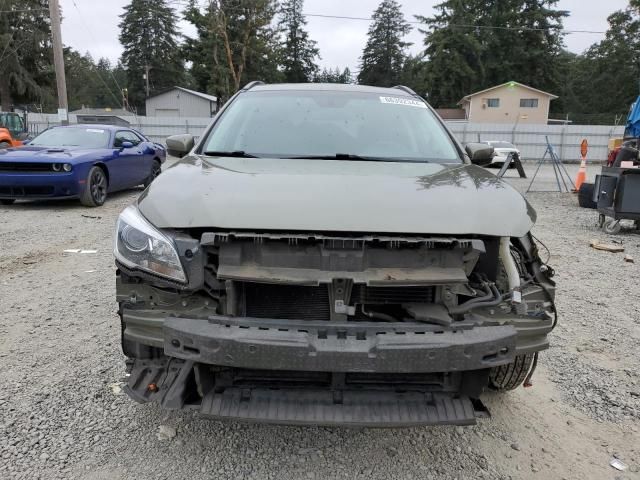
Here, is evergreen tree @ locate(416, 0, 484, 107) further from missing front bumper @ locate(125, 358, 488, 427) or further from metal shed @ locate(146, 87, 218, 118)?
missing front bumper @ locate(125, 358, 488, 427)

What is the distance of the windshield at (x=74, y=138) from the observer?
9430 mm

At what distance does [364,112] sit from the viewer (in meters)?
3.47

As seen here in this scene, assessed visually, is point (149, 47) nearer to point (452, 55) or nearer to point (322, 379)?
point (452, 55)

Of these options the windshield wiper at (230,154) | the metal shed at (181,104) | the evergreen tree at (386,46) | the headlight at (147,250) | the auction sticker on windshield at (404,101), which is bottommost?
the headlight at (147,250)

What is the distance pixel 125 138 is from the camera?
33.8ft

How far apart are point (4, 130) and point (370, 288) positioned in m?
16.2

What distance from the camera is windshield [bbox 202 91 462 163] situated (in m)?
3.11

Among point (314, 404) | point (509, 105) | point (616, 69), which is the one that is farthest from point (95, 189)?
point (616, 69)

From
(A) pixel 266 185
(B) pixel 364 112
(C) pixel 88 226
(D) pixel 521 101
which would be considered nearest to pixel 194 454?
(A) pixel 266 185

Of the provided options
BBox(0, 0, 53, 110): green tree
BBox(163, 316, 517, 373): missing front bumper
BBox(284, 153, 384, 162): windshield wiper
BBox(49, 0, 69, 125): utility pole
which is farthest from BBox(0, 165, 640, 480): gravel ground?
BBox(0, 0, 53, 110): green tree

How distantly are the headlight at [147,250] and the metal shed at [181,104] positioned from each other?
44.8m

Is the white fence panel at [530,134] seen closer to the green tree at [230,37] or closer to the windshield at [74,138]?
the green tree at [230,37]

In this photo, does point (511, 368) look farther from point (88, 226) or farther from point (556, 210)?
point (556, 210)

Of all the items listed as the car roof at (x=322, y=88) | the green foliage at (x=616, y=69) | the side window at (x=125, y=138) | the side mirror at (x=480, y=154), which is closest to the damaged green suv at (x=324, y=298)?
the side mirror at (x=480, y=154)
